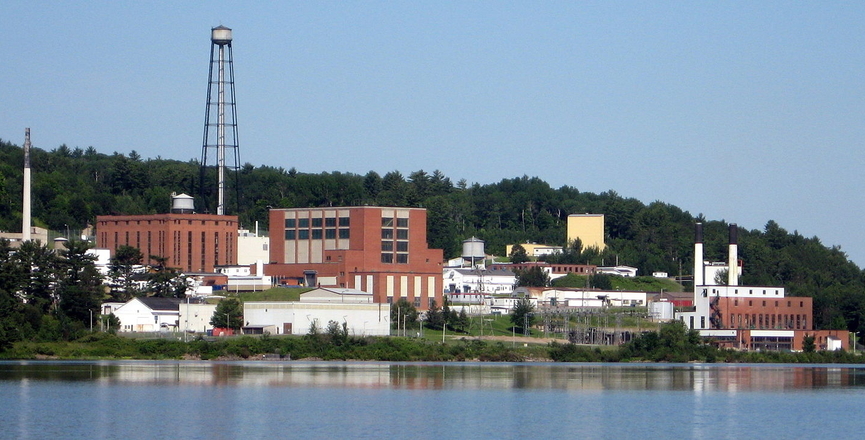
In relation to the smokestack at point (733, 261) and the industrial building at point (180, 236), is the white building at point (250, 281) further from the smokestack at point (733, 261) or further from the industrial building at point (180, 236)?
the smokestack at point (733, 261)

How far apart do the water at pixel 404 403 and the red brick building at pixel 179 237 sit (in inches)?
1863

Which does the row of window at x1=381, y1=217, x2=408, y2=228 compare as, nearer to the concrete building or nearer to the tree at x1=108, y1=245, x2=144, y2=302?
the tree at x1=108, y1=245, x2=144, y2=302

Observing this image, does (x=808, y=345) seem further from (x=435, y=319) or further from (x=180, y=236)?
(x=180, y=236)

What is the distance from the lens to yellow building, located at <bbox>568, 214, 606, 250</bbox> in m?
188

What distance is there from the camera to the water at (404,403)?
163 ft

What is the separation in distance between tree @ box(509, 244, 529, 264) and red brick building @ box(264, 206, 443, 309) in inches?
1974

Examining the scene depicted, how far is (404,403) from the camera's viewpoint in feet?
195

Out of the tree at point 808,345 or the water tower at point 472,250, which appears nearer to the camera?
the tree at point 808,345

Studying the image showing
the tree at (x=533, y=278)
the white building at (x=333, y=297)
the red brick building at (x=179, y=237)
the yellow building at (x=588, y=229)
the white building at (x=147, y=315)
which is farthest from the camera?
the yellow building at (x=588, y=229)

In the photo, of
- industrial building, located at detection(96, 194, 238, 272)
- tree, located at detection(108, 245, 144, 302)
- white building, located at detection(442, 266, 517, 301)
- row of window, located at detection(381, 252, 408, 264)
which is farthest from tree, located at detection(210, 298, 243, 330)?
white building, located at detection(442, 266, 517, 301)

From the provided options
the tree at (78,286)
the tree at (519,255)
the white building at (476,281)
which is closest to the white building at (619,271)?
the tree at (519,255)

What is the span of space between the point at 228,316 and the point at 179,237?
101ft

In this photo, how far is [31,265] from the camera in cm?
10106

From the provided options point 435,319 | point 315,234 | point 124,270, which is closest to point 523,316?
point 435,319
